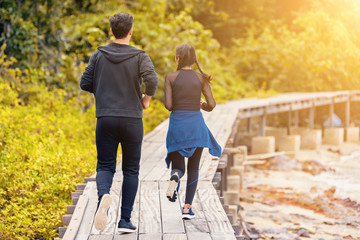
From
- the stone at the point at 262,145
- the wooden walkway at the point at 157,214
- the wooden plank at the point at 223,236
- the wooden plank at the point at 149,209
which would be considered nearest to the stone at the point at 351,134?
the stone at the point at 262,145

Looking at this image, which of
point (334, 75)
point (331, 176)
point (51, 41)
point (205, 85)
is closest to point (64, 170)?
point (205, 85)

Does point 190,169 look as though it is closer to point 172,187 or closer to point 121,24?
point 172,187

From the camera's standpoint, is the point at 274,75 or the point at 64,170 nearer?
the point at 64,170

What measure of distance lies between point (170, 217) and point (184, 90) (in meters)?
1.22

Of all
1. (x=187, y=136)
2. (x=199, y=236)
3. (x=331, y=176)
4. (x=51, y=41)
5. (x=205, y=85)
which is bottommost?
(x=331, y=176)

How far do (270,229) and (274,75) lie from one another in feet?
56.1

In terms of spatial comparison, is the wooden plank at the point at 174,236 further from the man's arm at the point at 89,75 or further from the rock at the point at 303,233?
the rock at the point at 303,233

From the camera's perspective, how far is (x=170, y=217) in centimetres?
488

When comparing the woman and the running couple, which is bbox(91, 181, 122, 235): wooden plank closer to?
the running couple

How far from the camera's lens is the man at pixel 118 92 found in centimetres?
410

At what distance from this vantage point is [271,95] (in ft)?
78.3

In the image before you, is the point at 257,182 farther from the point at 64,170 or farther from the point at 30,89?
the point at 64,170

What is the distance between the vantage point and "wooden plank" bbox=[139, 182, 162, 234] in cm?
459

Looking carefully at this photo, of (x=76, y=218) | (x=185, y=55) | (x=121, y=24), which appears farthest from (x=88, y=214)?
(x=121, y=24)
